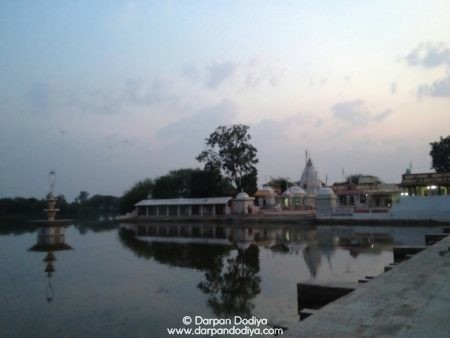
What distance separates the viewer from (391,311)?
5.69 meters

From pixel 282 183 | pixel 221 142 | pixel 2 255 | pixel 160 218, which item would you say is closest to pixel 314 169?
pixel 282 183

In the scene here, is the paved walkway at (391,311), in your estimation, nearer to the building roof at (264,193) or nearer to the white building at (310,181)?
the building roof at (264,193)

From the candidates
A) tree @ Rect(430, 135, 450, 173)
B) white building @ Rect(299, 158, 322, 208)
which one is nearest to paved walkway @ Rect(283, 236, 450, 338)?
tree @ Rect(430, 135, 450, 173)

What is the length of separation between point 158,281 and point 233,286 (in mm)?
2459

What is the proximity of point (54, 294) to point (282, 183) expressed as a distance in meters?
57.0

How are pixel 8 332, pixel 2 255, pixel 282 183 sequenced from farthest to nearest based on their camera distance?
pixel 282 183, pixel 2 255, pixel 8 332

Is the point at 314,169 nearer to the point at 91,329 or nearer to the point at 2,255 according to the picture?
the point at 2,255

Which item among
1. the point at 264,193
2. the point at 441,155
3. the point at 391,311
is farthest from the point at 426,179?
the point at 391,311

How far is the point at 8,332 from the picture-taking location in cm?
803

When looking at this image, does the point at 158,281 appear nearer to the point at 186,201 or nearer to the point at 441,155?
the point at 186,201

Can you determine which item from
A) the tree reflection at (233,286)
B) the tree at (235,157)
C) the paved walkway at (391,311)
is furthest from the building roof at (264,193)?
the paved walkway at (391,311)

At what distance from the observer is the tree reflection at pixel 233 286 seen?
31.3 ft

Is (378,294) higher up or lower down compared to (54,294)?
higher up

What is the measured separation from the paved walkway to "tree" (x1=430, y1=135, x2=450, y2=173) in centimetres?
4384
